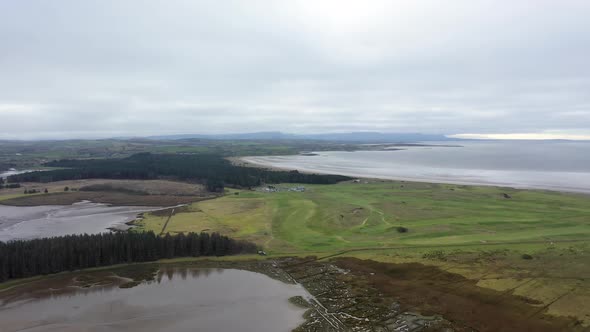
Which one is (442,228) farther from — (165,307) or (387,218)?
(165,307)

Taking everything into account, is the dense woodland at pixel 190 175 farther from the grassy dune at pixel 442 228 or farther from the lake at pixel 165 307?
the lake at pixel 165 307

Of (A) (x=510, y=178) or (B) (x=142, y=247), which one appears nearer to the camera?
(B) (x=142, y=247)

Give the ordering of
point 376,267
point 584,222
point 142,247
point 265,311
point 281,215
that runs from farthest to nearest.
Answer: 1. point 281,215
2. point 584,222
3. point 142,247
4. point 376,267
5. point 265,311

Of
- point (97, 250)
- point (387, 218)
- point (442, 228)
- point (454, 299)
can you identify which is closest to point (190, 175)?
point (387, 218)

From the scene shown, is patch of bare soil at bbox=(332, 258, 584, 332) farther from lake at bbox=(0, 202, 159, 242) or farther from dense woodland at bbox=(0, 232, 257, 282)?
lake at bbox=(0, 202, 159, 242)

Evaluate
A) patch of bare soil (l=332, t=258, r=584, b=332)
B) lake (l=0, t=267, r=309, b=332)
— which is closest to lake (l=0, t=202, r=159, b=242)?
lake (l=0, t=267, r=309, b=332)

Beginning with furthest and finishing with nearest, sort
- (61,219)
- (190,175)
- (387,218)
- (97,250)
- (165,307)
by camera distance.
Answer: (190,175) < (61,219) < (387,218) < (97,250) < (165,307)

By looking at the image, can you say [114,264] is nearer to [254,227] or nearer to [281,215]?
[254,227]

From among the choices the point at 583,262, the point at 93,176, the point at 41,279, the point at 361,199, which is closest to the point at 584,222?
the point at 583,262
